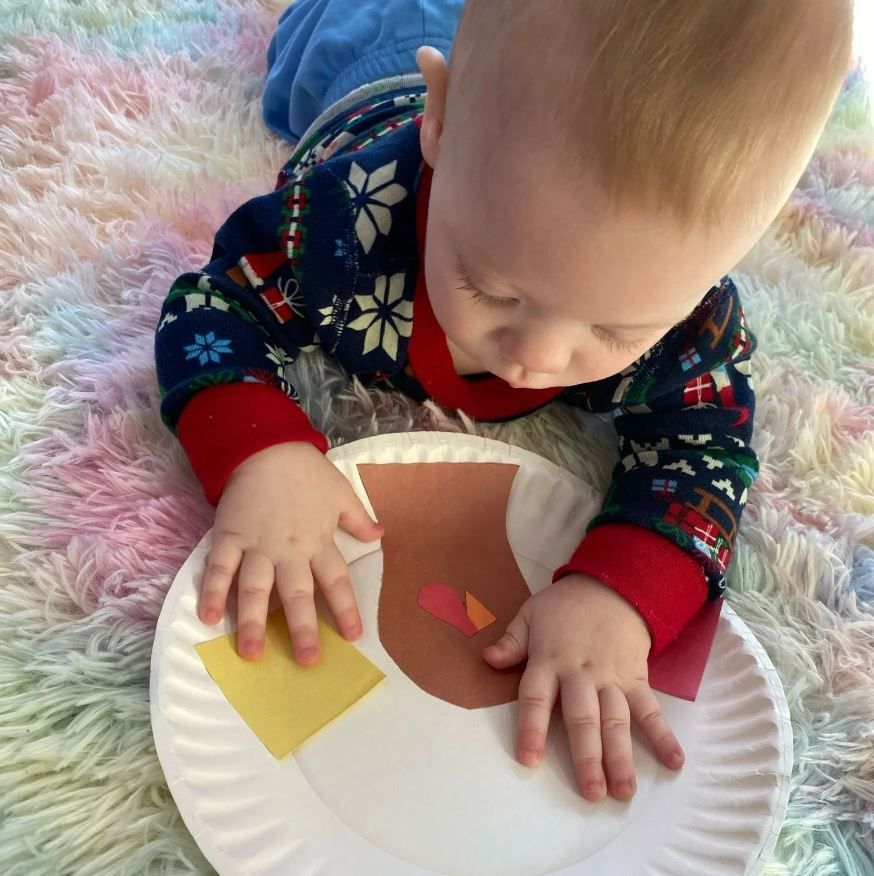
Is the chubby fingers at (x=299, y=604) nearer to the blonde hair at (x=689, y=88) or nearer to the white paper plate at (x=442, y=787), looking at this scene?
the white paper plate at (x=442, y=787)

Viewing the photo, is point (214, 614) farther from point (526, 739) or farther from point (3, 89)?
point (3, 89)

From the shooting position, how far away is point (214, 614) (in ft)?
1.74

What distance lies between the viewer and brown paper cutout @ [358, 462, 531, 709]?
550 millimetres

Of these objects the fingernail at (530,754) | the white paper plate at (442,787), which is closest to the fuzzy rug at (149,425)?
the white paper plate at (442,787)

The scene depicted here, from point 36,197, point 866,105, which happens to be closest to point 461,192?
point 36,197

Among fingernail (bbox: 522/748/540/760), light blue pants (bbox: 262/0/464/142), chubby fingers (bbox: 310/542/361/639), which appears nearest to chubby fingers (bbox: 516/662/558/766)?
fingernail (bbox: 522/748/540/760)

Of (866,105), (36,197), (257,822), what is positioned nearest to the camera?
(257,822)

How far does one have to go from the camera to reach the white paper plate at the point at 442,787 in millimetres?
461

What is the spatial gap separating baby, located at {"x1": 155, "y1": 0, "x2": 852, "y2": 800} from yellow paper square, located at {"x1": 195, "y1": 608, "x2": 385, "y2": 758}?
1 cm

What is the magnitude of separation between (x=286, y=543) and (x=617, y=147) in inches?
12.2

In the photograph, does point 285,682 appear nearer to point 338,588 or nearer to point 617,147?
point 338,588

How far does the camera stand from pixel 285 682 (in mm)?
522

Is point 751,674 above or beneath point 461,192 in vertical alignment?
beneath

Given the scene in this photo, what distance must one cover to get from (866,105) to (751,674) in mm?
867
